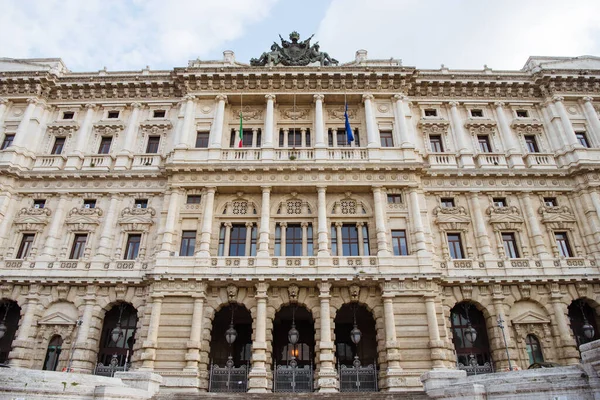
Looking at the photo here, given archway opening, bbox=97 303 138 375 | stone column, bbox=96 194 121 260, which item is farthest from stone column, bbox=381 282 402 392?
stone column, bbox=96 194 121 260

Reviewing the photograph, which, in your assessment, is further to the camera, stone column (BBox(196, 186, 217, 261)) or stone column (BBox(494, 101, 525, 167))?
stone column (BBox(494, 101, 525, 167))

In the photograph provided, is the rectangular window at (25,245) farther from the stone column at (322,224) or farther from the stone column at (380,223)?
the stone column at (380,223)

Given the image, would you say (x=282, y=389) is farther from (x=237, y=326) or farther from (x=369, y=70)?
(x=369, y=70)

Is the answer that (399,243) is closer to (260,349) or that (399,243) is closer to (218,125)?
(260,349)

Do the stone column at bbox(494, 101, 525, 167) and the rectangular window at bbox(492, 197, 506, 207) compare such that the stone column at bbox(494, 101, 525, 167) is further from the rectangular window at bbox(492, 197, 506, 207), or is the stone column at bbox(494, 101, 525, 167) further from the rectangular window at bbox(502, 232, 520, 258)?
the rectangular window at bbox(502, 232, 520, 258)

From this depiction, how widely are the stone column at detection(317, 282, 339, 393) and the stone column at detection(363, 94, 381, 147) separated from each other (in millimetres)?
9953

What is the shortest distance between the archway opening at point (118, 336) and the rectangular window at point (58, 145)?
11.9 metres

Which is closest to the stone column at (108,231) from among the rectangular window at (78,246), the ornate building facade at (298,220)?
the ornate building facade at (298,220)

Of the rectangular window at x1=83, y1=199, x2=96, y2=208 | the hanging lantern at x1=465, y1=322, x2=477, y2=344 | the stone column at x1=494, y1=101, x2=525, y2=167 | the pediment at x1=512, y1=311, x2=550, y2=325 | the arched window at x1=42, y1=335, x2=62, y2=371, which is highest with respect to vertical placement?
the stone column at x1=494, y1=101, x2=525, y2=167

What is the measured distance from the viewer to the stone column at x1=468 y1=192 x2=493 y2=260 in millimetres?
23547

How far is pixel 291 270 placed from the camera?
873 inches

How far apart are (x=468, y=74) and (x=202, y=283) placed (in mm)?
23235

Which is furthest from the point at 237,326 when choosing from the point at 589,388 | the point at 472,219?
the point at 589,388

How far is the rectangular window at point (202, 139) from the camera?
89.8 feet
